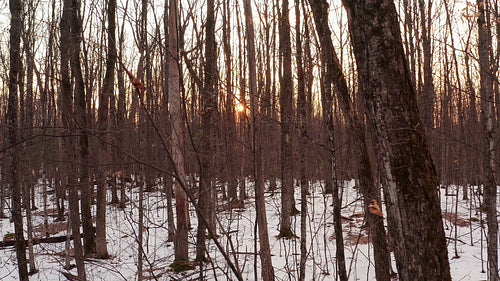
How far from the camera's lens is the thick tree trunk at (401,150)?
2.17 metres

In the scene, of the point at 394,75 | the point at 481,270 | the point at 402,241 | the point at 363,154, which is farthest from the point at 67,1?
the point at 481,270

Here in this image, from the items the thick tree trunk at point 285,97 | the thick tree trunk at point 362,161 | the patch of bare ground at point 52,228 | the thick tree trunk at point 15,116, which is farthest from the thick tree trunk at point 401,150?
the patch of bare ground at point 52,228

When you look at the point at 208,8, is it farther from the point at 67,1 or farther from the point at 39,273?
the point at 39,273

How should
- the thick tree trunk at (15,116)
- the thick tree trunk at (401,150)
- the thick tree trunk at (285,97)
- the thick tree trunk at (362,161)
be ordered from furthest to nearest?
the thick tree trunk at (285,97) < the thick tree trunk at (15,116) < the thick tree trunk at (362,161) < the thick tree trunk at (401,150)

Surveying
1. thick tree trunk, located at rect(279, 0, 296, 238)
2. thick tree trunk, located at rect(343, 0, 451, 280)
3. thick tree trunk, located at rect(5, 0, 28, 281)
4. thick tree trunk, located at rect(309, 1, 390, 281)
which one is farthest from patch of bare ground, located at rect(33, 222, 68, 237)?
thick tree trunk, located at rect(343, 0, 451, 280)

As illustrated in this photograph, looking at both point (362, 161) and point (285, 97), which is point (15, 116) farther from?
point (362, 161)

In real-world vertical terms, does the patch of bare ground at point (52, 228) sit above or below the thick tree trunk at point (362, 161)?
below

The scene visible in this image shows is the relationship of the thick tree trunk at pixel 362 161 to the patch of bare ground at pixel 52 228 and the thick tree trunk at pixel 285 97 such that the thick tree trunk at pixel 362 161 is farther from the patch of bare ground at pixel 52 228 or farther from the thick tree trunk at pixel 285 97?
the patch of bare ground at pixel 52 228

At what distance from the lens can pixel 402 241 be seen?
2.22m

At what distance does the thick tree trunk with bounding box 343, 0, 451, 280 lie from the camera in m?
2.17

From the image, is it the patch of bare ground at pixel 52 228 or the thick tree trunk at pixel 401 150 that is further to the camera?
the patch of bare ground at pixel 52 228

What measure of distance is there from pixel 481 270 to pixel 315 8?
22.1 feet

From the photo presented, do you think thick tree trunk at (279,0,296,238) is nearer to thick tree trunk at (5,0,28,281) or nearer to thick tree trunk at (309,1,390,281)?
thick tree trunk at (309,1,390,281)

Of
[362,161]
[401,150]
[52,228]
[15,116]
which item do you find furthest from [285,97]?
Answer: [52,228]
